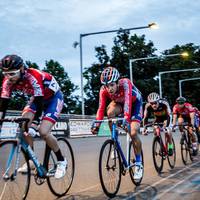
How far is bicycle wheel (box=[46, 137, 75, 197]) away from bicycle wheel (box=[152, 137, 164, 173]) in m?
2.90

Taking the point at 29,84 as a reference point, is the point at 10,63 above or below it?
above

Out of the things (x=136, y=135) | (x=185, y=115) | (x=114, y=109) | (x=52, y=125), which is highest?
(x=185, y=115)

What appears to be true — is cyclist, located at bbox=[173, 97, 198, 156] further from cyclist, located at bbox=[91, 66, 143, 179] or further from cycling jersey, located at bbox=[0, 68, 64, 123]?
cycling jersey, located at bbox=[0, 68, 64, 123]

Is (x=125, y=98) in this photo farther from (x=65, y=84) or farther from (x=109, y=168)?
(x=65, y=84)

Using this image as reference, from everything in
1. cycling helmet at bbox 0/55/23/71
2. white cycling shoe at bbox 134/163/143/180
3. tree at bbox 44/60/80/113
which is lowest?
white cycling shoe at bbox 134/163/143/180

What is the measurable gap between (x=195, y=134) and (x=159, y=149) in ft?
10.4

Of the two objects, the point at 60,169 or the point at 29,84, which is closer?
the point at 29,84

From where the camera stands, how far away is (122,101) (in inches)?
322

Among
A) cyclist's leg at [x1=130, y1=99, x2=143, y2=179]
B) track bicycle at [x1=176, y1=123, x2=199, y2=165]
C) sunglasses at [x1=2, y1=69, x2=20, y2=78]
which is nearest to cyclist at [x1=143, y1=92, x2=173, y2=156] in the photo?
track bicycle at [x1=176, y1=123, x2=199, y2=165]

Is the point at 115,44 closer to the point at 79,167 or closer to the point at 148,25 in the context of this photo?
the point at 148,25

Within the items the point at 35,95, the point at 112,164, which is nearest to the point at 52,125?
the point at 35,95

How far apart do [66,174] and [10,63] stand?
229 centimetres

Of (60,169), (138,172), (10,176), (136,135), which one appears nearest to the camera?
(10,176)

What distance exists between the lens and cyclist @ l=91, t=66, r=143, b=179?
734cm
